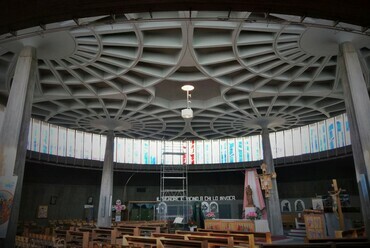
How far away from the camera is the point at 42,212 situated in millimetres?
28047

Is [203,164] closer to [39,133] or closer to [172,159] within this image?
[172,159]

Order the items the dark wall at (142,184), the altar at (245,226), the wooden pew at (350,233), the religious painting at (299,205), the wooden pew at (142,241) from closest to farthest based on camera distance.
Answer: the wooden pew at (142,241)
the wooden pew at (350,233)
the altar at (245,226)
the dark wall at (142,184)
the religious painting at (299,205)

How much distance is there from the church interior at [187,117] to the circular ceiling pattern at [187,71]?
0.31 ft

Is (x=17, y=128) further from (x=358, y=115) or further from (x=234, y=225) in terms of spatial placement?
(x=234, y=225)

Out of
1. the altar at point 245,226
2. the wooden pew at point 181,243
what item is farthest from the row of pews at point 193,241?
the altar at point 245,226

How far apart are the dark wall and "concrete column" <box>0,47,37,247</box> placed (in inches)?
637

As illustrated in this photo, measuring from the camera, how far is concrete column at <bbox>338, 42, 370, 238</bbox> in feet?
36.9

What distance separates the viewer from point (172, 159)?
36406 mm

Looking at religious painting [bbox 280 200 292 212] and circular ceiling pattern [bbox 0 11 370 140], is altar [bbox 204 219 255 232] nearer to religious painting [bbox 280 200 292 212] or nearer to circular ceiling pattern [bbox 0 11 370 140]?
circular ceiling pattern [bbox 0 11 370 140]

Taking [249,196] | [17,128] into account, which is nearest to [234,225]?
[249,196]

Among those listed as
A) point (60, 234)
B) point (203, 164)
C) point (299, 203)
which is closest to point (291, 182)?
point (299, 203)

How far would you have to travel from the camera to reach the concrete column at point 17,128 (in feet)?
37.0

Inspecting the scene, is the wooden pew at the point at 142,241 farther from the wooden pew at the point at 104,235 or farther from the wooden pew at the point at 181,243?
the wooden pew at the point at 104,235

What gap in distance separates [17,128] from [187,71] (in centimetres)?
1052
